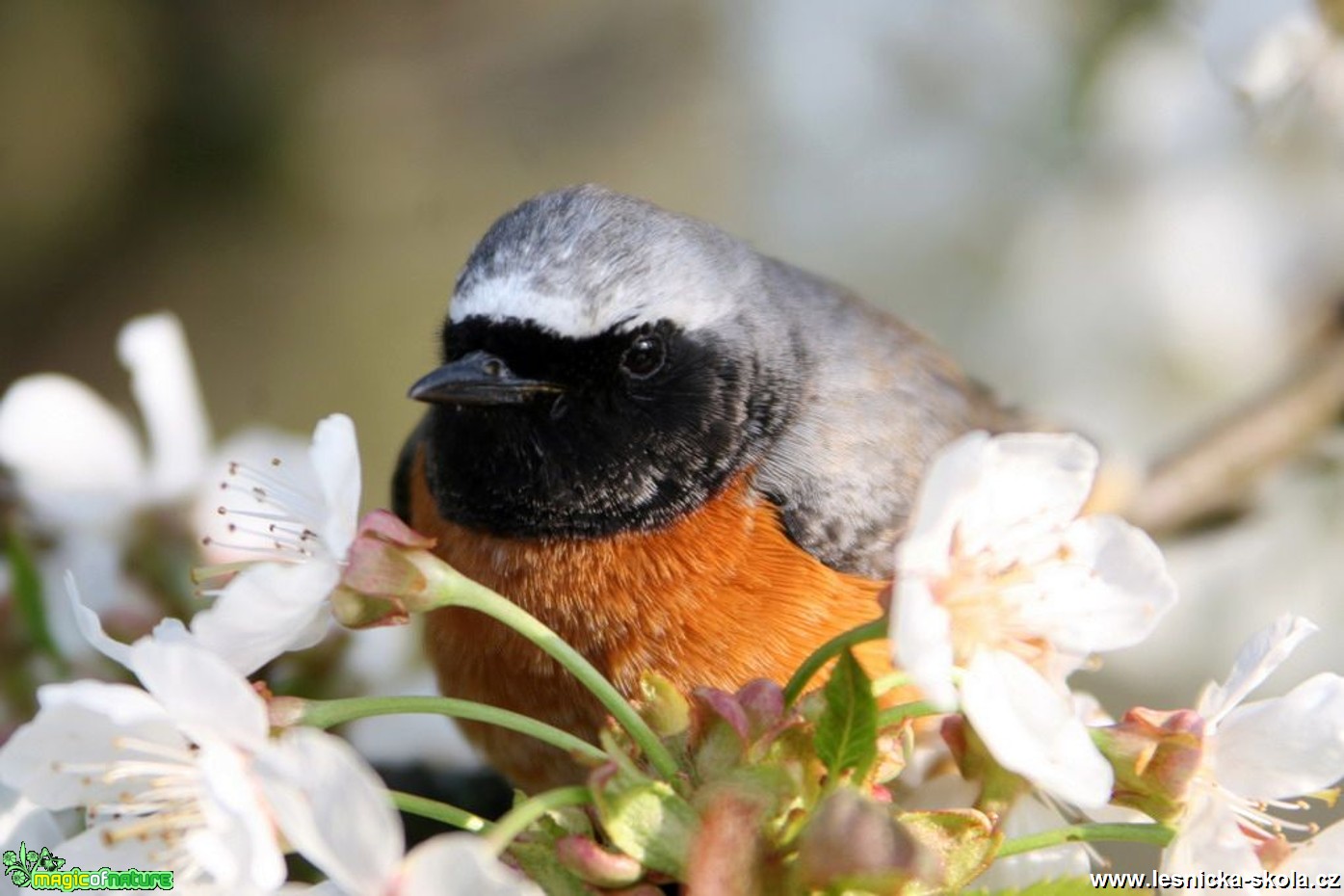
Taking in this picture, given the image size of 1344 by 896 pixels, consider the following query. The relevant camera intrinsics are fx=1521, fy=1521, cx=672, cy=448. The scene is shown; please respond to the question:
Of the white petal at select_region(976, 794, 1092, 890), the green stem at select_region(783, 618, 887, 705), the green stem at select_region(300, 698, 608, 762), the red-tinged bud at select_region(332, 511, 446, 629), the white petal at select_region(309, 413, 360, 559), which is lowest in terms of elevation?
the white petal at select_region(976, 794, 1092, 890)

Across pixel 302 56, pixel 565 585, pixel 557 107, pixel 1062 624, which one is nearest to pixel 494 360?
pixel 565 585

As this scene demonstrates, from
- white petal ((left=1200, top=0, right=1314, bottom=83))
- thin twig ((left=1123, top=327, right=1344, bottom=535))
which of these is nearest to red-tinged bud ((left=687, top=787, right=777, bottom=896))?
white petal ((left=1200, top=0, right=1314, bottom=83))

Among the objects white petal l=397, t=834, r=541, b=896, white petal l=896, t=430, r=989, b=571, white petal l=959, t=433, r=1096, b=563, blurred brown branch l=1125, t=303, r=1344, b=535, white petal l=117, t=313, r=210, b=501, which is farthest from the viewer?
blurred brown branch l=1125, t=303, r=1344, b=535

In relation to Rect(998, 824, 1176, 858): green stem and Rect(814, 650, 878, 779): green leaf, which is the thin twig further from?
Rect(814, 650, 878, 779): green leaf

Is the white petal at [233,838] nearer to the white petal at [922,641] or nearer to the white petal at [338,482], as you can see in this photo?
the white petal at [338,482]

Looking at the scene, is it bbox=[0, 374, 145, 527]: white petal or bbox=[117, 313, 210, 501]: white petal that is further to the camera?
bbox=[117, 313, 210, 501]: white petal

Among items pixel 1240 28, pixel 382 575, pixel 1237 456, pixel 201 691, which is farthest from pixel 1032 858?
pixel 1237 456

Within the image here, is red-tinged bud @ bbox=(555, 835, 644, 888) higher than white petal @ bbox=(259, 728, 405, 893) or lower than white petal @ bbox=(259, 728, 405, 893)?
lower
